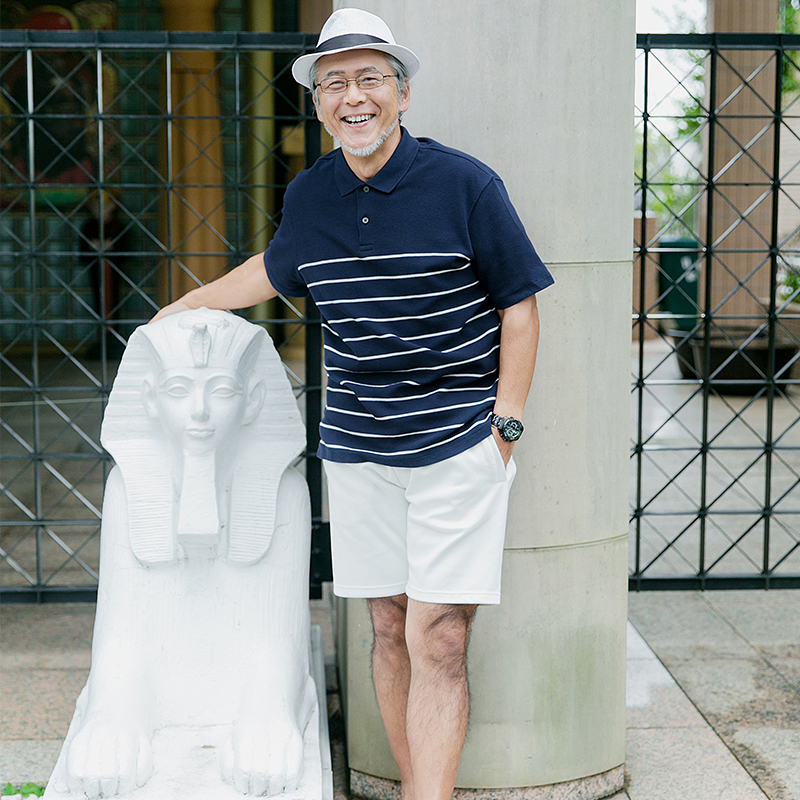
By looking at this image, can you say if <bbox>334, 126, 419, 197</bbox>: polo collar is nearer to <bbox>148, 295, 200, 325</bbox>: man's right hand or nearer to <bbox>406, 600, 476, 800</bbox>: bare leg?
<bbox>148, 295, 200, 325</bbox>: man's right hand

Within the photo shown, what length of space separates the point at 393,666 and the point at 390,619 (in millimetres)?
131

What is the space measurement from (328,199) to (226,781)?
145 centimetres

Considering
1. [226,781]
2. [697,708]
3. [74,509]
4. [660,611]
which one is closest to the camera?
[226,781]

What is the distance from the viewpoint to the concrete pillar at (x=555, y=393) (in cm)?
294

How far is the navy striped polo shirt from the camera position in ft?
8.20

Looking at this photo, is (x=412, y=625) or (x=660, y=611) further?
(x=660, y=611)

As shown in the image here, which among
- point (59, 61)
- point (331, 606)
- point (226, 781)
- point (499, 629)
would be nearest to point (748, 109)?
point (59, 61)

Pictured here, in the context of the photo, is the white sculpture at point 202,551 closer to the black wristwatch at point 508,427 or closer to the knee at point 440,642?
the knee at point 440,642

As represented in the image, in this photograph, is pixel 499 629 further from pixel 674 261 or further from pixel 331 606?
pixel 674 261

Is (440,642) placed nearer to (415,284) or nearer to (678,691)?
(415,284)

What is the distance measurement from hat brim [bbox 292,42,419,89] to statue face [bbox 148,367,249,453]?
77cm

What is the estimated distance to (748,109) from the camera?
1146 cm

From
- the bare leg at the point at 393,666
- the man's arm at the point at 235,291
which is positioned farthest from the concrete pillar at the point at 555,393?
the man's arm at the point at 235,291

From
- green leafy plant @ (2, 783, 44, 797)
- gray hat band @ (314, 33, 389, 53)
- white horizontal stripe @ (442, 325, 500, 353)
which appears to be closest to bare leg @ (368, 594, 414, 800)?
white horizontal stripe @ (442, 325, 500, 353)
